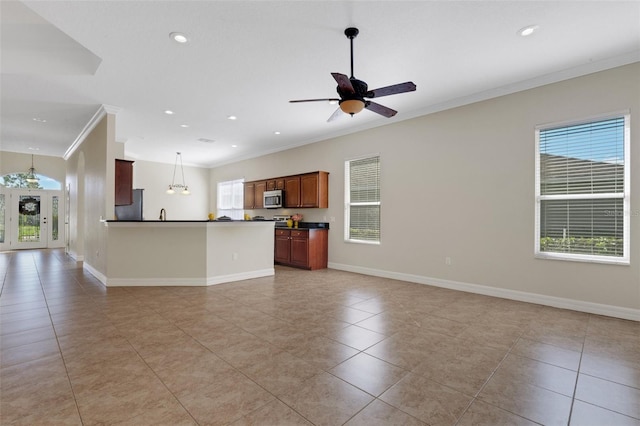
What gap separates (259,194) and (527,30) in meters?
6.78

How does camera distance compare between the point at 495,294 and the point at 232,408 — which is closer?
the point at 232,408

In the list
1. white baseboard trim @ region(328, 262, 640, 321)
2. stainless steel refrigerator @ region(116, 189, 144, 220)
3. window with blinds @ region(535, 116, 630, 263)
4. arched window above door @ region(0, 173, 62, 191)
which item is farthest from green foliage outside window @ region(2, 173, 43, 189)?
window with blinds @ region(535, 116, 630, 263)

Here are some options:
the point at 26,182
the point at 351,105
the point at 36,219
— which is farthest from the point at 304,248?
the point at 26,182

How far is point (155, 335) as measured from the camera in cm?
296

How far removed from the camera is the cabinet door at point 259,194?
841 cm

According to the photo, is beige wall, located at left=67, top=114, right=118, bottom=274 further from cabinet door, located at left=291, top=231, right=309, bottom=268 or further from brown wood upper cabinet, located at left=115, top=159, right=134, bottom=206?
cabinet door, located at left=291, top=231, right=309, bottom=268

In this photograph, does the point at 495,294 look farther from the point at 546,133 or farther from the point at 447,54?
the point at 447,54

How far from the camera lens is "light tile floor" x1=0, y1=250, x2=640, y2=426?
6.00 ft

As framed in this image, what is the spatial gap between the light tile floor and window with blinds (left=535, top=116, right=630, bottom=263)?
32.4 inches

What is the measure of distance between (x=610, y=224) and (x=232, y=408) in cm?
445

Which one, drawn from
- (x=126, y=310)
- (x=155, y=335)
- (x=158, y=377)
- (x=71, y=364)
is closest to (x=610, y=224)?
(x=158, y=377)

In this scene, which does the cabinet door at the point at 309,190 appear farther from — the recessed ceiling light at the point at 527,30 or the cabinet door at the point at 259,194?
the recessed ceiling light at the point at 527,30

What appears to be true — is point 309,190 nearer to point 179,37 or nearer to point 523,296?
point 179,37

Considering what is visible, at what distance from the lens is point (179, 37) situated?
10.3 ft
